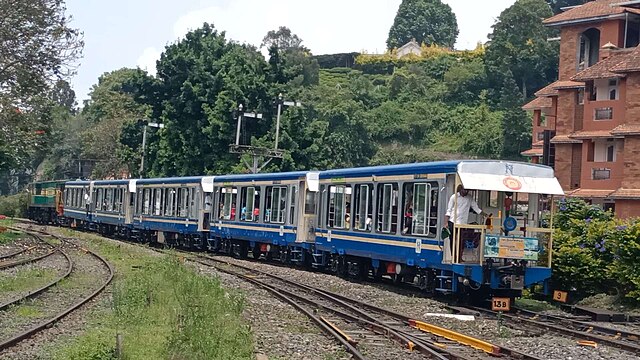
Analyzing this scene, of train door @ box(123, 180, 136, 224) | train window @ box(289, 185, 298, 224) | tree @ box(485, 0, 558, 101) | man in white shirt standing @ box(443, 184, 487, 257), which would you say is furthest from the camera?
tree @ box(485, 0, 558, 101)

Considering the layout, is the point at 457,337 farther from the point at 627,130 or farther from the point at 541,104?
the point at 541,104

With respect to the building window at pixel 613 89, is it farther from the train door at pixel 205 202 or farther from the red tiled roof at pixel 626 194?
the train door at pixel 205 202

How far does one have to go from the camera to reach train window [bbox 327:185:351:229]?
2395cm

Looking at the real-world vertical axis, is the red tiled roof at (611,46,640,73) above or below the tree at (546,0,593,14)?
below

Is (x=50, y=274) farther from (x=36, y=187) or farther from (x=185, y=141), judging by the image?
(x=36, y=187)

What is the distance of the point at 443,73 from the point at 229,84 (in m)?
40.9

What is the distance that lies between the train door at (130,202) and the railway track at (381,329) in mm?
23719

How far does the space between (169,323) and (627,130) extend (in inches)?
1062

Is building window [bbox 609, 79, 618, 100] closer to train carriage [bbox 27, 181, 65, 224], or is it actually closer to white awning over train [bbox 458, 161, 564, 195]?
white awning over train [bbox 458, 161, 564, 195]

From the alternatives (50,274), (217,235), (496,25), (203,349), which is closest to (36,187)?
(217,235)

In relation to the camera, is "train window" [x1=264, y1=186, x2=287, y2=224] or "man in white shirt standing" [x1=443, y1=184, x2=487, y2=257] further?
"train window" [x1=264, y1=186, x2=287, y2=224]

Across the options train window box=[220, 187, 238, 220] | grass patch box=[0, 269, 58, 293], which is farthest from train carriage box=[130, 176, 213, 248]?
grass patch box=[0, 269, 58, 293]

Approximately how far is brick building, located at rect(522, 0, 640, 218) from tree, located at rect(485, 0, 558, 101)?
1260 inches

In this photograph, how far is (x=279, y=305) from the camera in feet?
58.9
